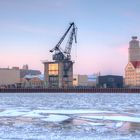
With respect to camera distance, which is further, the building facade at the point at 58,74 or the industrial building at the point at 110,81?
the industrial building at the point at 110,81

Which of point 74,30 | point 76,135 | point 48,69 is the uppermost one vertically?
point 74,30

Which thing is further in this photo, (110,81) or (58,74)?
(110,81)

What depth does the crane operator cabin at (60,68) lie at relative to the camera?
148 meters

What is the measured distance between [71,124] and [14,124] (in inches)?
118

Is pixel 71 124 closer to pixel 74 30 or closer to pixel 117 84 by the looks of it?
pixel 74 30

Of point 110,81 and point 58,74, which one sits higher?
point 58,74

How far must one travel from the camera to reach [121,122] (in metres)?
23.6

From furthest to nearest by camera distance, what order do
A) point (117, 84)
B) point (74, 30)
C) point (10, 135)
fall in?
point (117, 84), point (74, 30), point (10, 135)

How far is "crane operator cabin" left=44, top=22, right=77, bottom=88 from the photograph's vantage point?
5812 inches

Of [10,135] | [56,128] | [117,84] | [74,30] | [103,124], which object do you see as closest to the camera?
[10,135]

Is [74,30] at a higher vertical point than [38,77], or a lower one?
higher

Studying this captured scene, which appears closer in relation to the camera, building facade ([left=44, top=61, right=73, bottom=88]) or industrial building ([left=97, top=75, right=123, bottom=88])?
building facade ([left=44, top=61, right=73, bottom=88])

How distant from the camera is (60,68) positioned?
151 meters

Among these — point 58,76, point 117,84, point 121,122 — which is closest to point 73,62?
point 58,76
